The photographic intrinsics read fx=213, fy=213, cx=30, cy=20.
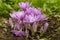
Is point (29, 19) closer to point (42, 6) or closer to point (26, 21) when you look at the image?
point (26, 21)

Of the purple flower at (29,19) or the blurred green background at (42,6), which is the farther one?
the blurred green background at (42,6)

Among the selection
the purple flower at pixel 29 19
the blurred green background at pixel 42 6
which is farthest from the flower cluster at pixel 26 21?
the blurred green background at pixel 42 6

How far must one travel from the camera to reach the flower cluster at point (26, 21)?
2.28 metres

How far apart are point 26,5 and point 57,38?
0.51 metres

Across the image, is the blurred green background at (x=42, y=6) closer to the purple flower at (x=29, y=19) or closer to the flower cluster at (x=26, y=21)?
the flower cluster at (x=26, y=21)

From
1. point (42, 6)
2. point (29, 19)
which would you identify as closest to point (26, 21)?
point (29, 19)

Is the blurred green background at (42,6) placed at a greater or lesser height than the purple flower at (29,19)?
lesser

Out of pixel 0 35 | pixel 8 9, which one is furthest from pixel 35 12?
pixel 8 9

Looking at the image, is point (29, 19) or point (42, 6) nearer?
point (29, 19)

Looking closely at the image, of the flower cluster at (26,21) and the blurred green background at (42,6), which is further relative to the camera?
the blurred green background at (42,6)

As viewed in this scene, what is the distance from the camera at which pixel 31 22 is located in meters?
2.28

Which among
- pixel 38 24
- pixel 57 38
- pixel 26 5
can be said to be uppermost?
pixel 26 5

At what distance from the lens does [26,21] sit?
227 centimetres

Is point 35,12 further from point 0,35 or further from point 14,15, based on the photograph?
point 0,35
